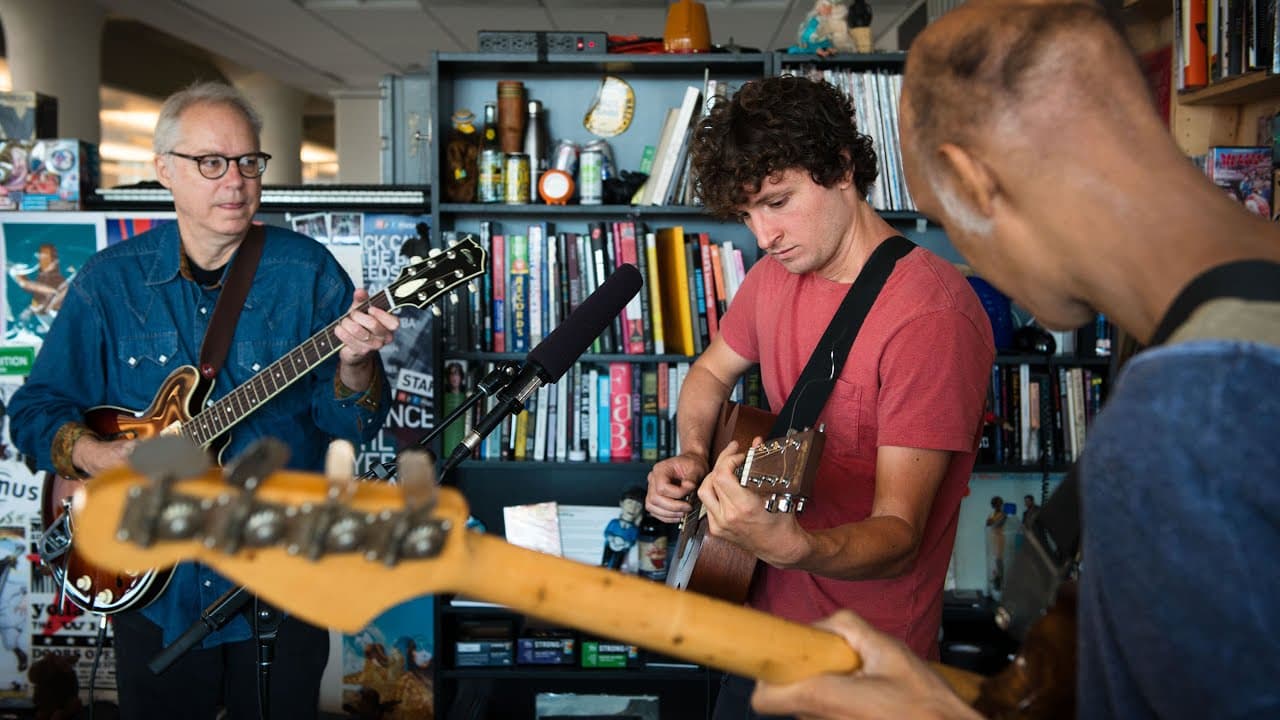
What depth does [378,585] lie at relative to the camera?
79cm

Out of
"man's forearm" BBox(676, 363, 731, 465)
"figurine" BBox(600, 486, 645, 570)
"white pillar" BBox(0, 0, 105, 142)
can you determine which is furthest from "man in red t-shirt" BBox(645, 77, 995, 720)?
"white pillar" BBox(0, 0, 105, 142)

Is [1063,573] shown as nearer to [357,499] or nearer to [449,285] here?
[357,499]

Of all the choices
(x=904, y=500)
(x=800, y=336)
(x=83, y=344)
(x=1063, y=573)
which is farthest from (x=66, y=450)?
(x=1063, y=573)

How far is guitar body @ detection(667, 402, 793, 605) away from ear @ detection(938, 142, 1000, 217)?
90 centimetres

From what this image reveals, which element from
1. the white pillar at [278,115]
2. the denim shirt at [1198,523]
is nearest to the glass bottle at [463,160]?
the denim shirt at [1198,523]

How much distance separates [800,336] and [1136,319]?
99cm

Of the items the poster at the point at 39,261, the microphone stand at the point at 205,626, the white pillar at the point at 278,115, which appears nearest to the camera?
the microphone stand at the point at 205,626

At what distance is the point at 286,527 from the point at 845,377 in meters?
1.03

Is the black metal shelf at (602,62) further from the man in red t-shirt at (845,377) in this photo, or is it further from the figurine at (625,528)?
the figurine at (625,528)

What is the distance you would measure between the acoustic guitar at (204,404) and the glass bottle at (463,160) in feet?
3.79

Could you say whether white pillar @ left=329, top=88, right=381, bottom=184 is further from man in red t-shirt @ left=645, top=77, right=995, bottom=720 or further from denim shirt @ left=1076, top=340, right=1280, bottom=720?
denim shirt @ left=1076, top=340, right=1280, bottom=720

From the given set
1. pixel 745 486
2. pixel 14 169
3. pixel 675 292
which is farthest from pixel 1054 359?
pixel 14 169

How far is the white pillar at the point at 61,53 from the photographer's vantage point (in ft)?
19.5

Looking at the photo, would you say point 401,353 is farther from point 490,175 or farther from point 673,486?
point 673,486
